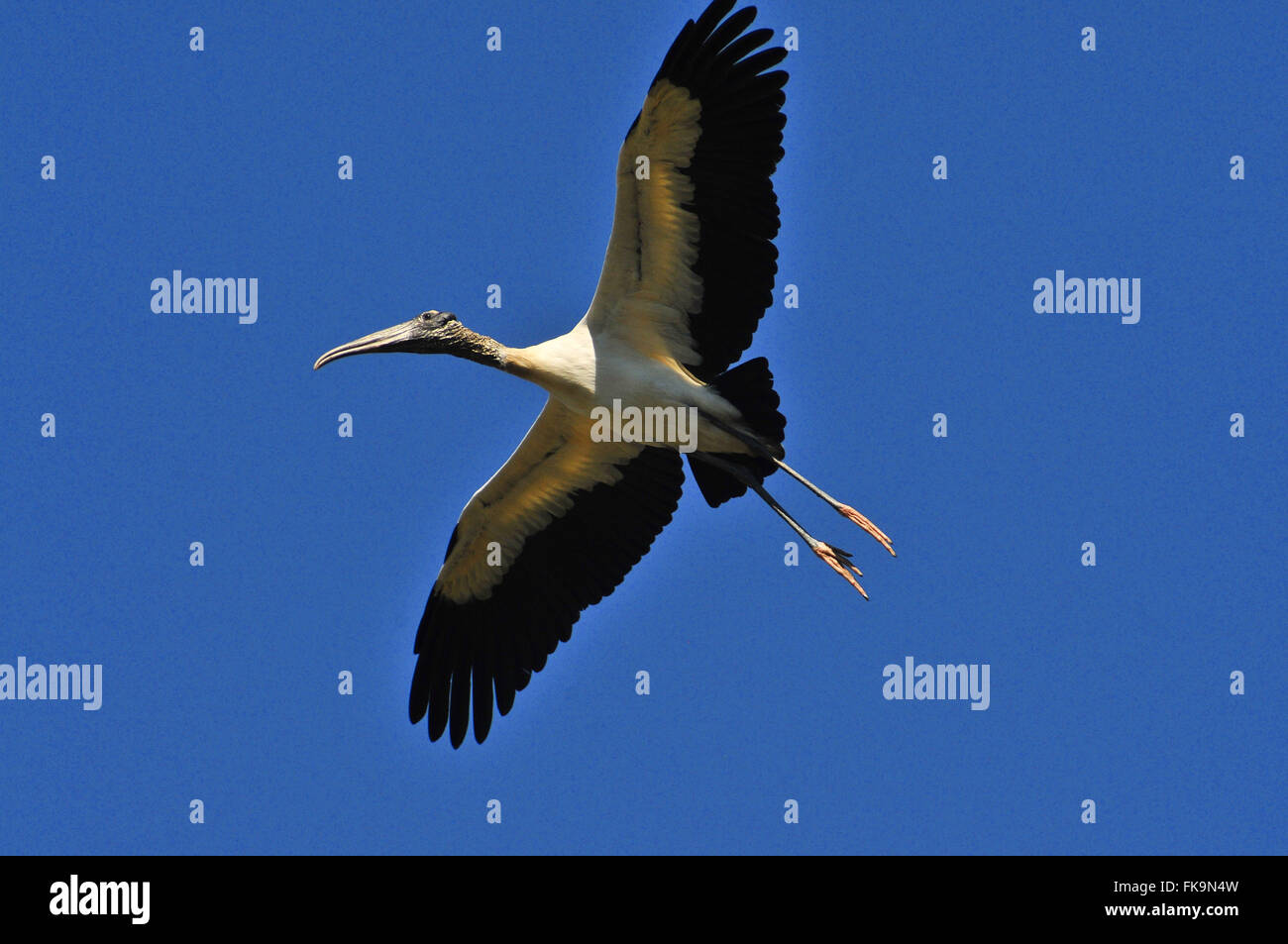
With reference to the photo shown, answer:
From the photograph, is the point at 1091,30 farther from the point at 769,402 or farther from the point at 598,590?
the point at 598,590

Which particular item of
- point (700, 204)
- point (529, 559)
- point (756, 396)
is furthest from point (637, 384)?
point (529, 559)

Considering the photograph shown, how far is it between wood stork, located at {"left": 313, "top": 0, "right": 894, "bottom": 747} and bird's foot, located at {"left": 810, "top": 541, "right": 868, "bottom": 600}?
1 cm

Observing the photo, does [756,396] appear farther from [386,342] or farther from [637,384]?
[386,342]

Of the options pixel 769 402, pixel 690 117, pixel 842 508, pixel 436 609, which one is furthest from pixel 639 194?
pixel 436 609

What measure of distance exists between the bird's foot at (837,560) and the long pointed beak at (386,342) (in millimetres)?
3400

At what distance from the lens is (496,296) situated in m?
14.3

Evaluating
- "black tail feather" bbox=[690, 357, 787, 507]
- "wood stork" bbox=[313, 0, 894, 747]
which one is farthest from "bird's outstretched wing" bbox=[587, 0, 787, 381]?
"black tail feather" bbox=[690, 357, 787, 507]

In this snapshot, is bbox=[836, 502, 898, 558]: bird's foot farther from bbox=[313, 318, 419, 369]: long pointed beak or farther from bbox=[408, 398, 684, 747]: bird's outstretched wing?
bbox=[313, 318, 419, 369]: long pointed beak

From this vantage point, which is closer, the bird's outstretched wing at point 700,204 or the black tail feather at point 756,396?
the bird's outstretched wing at point 700,204

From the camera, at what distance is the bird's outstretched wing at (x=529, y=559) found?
14.2 meters

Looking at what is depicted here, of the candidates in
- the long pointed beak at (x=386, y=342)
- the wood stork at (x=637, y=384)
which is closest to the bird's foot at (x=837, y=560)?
the wood stork at (x=637, y=384)

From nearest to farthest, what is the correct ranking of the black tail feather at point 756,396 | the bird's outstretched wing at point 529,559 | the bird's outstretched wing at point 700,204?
the bird's outstretched wing at point 700,204 < the black tail feather at point 756,396 < the bird's outstretched wing at point 529,559

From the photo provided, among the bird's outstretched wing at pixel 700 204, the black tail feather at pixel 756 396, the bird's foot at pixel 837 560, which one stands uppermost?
the bird's outstretched wing at pixel 700 204

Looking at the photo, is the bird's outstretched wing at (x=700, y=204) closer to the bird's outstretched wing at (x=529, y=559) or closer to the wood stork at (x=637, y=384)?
the wood stork at (x=637, y=384)
